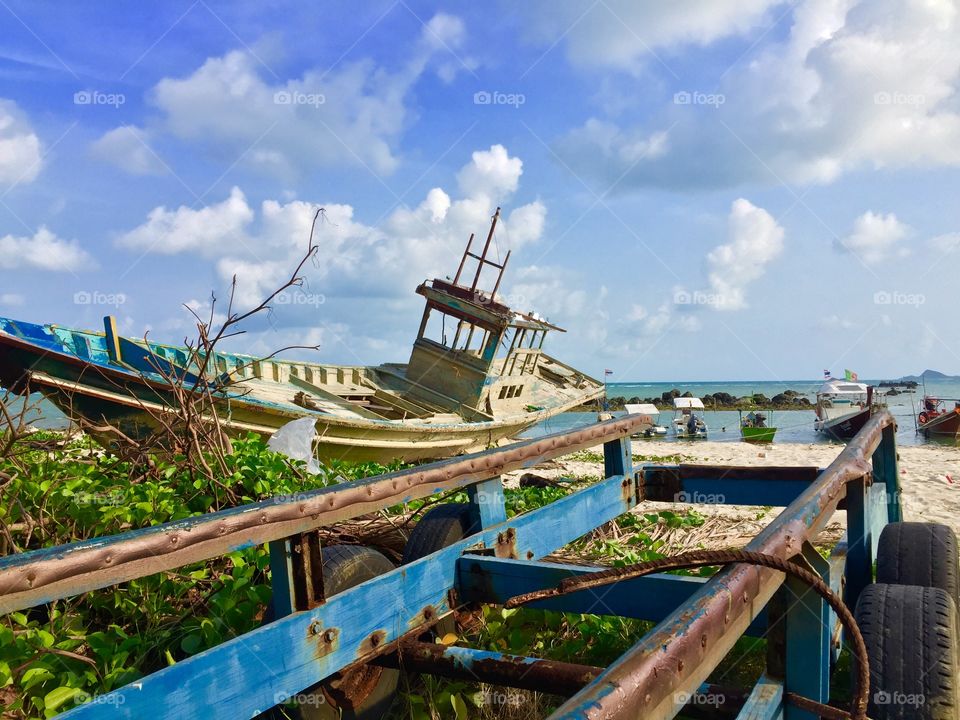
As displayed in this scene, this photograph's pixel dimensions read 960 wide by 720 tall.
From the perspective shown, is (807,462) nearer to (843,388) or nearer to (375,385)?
(375,385)

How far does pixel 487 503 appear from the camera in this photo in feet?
10.6

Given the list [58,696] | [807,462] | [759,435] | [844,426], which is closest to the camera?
[58,696]

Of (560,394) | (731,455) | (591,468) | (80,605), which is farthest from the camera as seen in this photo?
(560,394)

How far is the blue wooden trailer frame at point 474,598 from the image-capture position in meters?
1.38

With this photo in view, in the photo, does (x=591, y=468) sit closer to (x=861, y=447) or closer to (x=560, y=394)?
(x=560, y=394)

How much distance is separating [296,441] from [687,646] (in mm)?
6270

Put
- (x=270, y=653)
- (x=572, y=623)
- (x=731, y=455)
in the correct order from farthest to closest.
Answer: (x=731, y=455), (x=572, y=623), (x=270, y=653)

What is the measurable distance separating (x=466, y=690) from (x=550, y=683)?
104cm

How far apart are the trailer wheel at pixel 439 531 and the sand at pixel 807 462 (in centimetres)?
270

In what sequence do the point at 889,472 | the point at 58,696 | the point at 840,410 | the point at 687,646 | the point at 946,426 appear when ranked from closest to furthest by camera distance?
the point at 687,646
the point at 58,696
the point at 889,472
the point at 946,426
the point at 840,410

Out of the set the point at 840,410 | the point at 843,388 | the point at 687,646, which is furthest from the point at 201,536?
the point at 840,410

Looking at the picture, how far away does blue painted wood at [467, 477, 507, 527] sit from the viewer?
3.17 m

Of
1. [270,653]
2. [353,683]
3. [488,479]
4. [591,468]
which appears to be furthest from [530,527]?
[591,468]

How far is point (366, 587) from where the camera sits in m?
2.34
